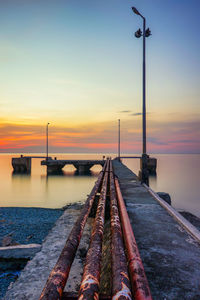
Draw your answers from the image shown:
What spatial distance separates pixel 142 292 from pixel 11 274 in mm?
5123

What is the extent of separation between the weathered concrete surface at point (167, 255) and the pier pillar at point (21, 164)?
44.5 meters

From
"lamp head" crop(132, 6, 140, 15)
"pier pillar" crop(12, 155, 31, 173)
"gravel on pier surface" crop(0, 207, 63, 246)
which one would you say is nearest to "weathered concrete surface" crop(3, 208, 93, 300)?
"gravel on pier surface" crop(0, 207, 63, 246)

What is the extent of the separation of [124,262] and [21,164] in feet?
157

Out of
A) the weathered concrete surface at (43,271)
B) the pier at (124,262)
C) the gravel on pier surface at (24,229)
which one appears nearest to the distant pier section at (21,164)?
the gravel on pier surface at (24,229)

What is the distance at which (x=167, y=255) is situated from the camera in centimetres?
293

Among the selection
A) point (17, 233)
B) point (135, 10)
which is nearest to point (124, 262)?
point (17, 233)

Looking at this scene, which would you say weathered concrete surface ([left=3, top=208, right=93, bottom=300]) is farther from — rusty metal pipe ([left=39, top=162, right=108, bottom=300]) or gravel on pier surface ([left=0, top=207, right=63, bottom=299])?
rusty metal pipe ([left=39, top=162, right=108, bottom=300])

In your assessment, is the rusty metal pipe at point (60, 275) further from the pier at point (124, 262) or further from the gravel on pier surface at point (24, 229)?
the gravel on pier surface at point (24, 229)

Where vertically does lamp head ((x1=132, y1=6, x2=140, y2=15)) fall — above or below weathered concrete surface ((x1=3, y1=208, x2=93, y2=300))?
above

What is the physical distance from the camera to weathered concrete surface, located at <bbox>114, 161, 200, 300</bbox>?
2.16 metres

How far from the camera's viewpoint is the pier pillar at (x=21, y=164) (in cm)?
4594

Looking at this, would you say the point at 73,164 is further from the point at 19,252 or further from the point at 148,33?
the point at 19,252

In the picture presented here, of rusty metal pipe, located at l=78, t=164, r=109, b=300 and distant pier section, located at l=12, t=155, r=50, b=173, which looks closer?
rusty metal pipe, located at l=78, t=164, r=109, b=300

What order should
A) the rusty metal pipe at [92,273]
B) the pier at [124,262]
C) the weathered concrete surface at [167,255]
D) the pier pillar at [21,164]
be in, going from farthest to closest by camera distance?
the pier pillar at [21,164], the weathered concrete surface at [167,255], the pier at [124,262], the rusty metal pipe at [92,273]
